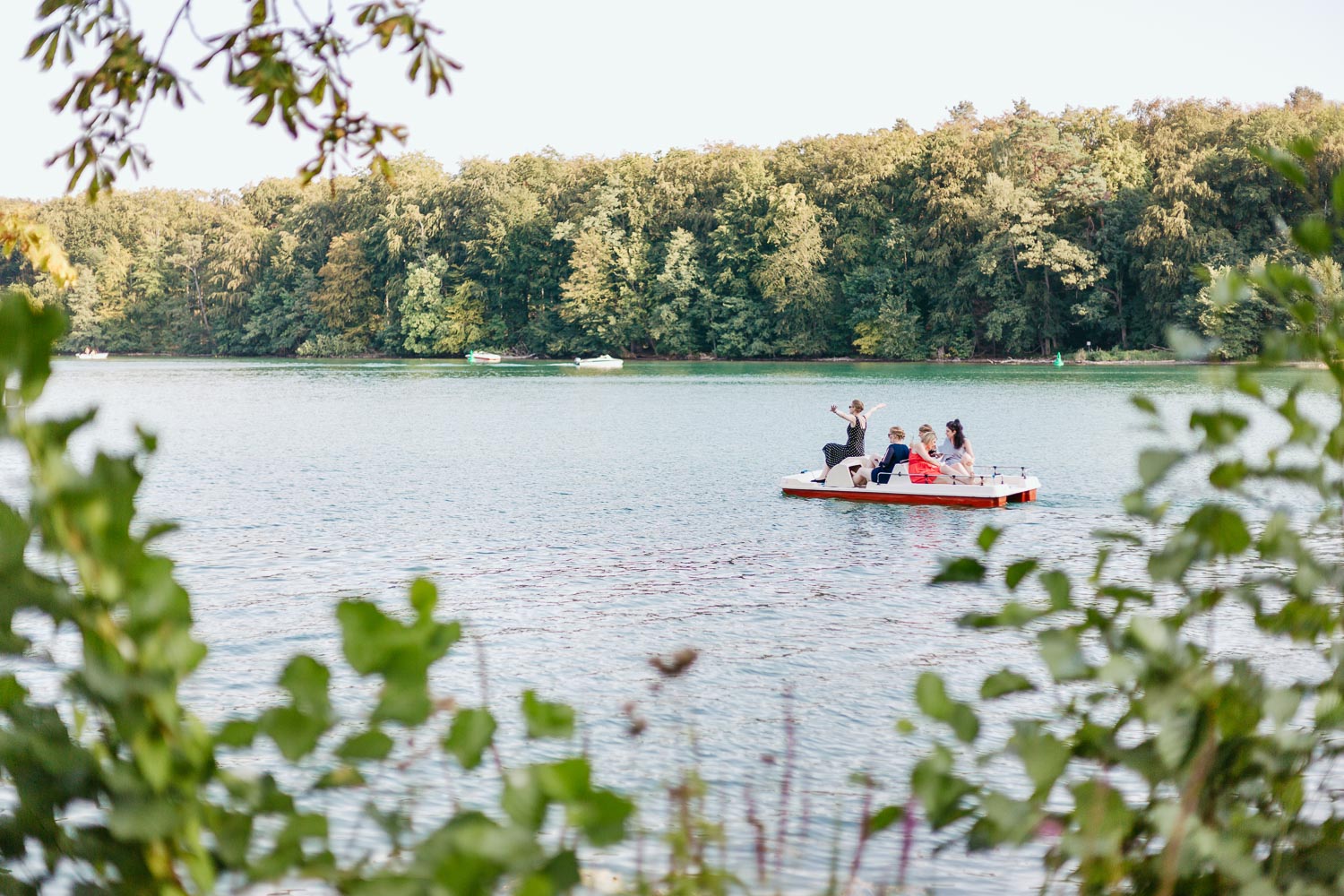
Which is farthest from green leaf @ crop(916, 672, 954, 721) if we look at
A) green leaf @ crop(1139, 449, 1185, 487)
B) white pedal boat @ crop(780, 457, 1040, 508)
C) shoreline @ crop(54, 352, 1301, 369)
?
shoreline @ crop(54, 352, 1301, 369)

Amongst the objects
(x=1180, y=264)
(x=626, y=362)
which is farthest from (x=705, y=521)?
(x=626, y=362)

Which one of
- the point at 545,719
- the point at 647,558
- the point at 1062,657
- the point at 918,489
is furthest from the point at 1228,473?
the point at 918,489

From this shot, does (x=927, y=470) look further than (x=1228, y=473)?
Yes

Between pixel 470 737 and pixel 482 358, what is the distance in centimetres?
8629

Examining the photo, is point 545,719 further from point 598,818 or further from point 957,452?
point 957,452

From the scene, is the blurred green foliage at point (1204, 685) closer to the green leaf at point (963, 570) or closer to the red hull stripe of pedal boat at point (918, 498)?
the green leaf at point (963, 570)

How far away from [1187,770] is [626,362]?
266 ft

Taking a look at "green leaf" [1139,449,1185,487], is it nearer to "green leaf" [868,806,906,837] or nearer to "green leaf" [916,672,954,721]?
"green leaf" [916,672,954,721]

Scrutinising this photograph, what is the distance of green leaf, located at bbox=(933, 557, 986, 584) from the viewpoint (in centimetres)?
185

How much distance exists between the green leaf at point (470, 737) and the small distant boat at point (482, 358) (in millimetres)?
84488

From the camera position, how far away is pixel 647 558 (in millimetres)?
15148

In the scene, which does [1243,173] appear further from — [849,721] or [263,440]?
[849,721]

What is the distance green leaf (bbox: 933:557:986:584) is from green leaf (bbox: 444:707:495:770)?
28.9 inches

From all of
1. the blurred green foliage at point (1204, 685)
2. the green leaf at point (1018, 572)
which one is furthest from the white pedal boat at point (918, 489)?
the green leaf at point (1018, 572)
